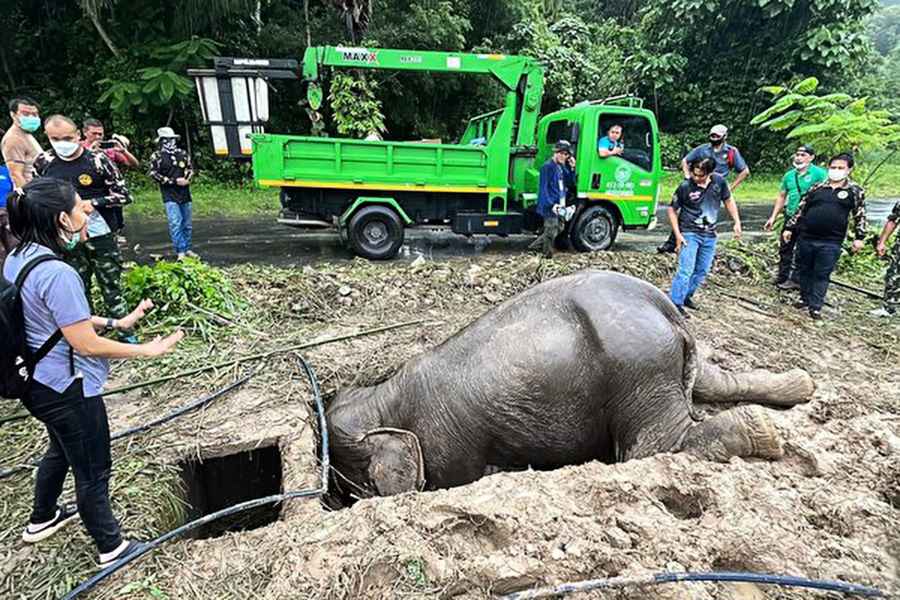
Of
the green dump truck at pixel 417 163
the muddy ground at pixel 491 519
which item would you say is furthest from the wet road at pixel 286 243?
the muddy ground at pixel 491 519

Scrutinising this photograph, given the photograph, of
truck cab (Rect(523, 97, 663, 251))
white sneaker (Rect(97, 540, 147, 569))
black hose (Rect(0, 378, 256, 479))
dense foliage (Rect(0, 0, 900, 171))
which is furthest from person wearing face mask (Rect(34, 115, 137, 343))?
dense foliage (Rect(0, 0, 900, 171))

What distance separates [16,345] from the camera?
2.13 m

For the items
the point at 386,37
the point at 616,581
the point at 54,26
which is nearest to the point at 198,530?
the point at 616,581

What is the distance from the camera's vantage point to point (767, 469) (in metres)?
3.03

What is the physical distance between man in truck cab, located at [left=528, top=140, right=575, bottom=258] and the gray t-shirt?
6.84 metres

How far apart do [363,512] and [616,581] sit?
123cm

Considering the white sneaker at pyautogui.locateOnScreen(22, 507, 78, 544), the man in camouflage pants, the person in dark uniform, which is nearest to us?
the white sneaker at pyautogui.locateOnScreen(22, 507, 78, 544)

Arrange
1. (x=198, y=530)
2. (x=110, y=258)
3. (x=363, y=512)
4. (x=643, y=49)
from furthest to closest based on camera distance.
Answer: (x=643, y=49) < (x=110, y=258) < (x=198, y=530) < (x=363, y=512)

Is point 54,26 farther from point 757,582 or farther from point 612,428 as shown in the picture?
point 757,582

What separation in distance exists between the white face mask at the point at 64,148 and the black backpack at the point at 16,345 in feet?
9.18

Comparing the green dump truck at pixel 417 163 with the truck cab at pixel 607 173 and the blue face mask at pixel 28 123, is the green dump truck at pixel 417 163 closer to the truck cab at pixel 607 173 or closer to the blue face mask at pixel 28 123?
the truck cab at pixel 607 173

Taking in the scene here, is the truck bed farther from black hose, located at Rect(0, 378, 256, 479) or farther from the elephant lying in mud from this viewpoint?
the elephant lying in mud

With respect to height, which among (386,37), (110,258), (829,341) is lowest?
(829,341)

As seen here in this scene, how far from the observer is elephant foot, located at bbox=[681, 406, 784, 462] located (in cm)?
308
